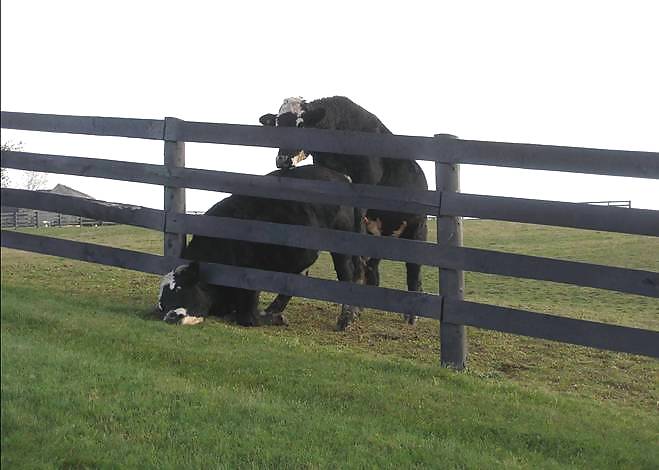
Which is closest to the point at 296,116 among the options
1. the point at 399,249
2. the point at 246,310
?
the point at 246,310

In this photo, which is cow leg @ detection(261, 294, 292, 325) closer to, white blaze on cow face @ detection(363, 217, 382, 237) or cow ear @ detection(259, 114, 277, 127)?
white blaze on cow face @ detection(363, 217, 382, 237)

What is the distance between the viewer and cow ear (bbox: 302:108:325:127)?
29.8 ft

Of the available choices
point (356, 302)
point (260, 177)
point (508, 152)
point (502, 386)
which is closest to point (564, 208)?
point (508, 152)

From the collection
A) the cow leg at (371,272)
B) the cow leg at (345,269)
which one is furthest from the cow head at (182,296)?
the cow leg at (371,272)

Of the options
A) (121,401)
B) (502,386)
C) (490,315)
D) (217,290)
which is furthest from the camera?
(217,290)

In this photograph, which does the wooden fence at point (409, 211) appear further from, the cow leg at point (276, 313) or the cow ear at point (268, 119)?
the cow ear at point (268, 119)

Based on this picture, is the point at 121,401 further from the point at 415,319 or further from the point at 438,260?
the point at 415,319

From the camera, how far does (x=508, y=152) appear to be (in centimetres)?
585

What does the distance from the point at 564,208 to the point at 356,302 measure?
184 centimetres

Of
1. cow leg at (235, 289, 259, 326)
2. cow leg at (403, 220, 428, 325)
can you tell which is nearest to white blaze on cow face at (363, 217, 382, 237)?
cow leg at (403, 220, 428, 325)

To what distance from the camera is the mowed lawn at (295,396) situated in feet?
9.45

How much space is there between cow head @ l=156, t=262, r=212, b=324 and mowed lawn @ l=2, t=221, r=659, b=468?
24 centimetres

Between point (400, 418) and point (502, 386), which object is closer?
point (400, 418)

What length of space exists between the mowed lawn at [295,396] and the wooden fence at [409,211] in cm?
47
